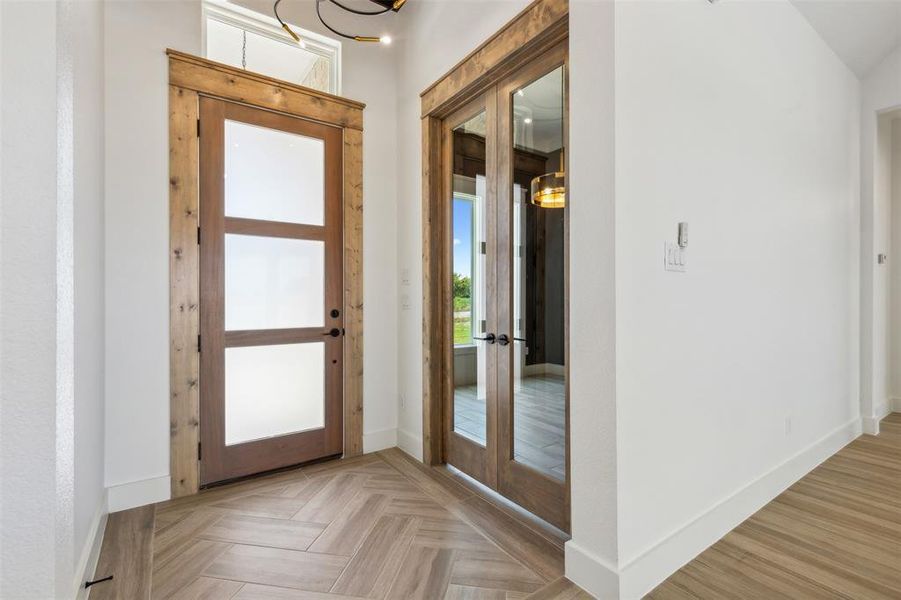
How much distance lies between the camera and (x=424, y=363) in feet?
10.2

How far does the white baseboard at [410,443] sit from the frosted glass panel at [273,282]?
1.12 meters

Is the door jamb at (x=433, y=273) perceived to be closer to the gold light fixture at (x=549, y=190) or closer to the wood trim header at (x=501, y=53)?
the wood trim header at (x=501, y=53)

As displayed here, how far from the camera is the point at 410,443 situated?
3.26 metres

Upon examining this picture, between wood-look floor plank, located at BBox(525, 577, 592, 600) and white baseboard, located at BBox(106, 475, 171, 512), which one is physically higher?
white baseboard, located at BBox(106, 475, 171, 512)

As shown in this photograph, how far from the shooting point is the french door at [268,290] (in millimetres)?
2701

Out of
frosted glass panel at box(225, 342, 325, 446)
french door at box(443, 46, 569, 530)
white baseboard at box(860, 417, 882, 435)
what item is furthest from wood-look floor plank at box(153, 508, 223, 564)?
white baseboard at box(860, 417, 882, 435)

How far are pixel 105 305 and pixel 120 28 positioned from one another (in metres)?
1.62

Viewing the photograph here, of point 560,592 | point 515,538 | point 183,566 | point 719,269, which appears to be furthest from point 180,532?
point 719,269

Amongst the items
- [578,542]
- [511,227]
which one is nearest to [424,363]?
[511,227]

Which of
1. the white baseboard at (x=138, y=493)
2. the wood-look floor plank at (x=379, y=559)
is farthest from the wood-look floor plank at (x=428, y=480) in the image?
the white baseboard at (x=138, y=493)

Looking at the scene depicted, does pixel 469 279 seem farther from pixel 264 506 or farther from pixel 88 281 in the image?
pixel 88 281

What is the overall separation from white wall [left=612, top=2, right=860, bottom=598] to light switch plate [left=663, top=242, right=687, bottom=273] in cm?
4

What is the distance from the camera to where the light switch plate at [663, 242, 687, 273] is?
5.96 feet

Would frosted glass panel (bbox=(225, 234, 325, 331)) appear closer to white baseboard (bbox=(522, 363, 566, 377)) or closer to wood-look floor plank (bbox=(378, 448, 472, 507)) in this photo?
wood-look floor plank (bbox=(378, 448, 472, 507))
